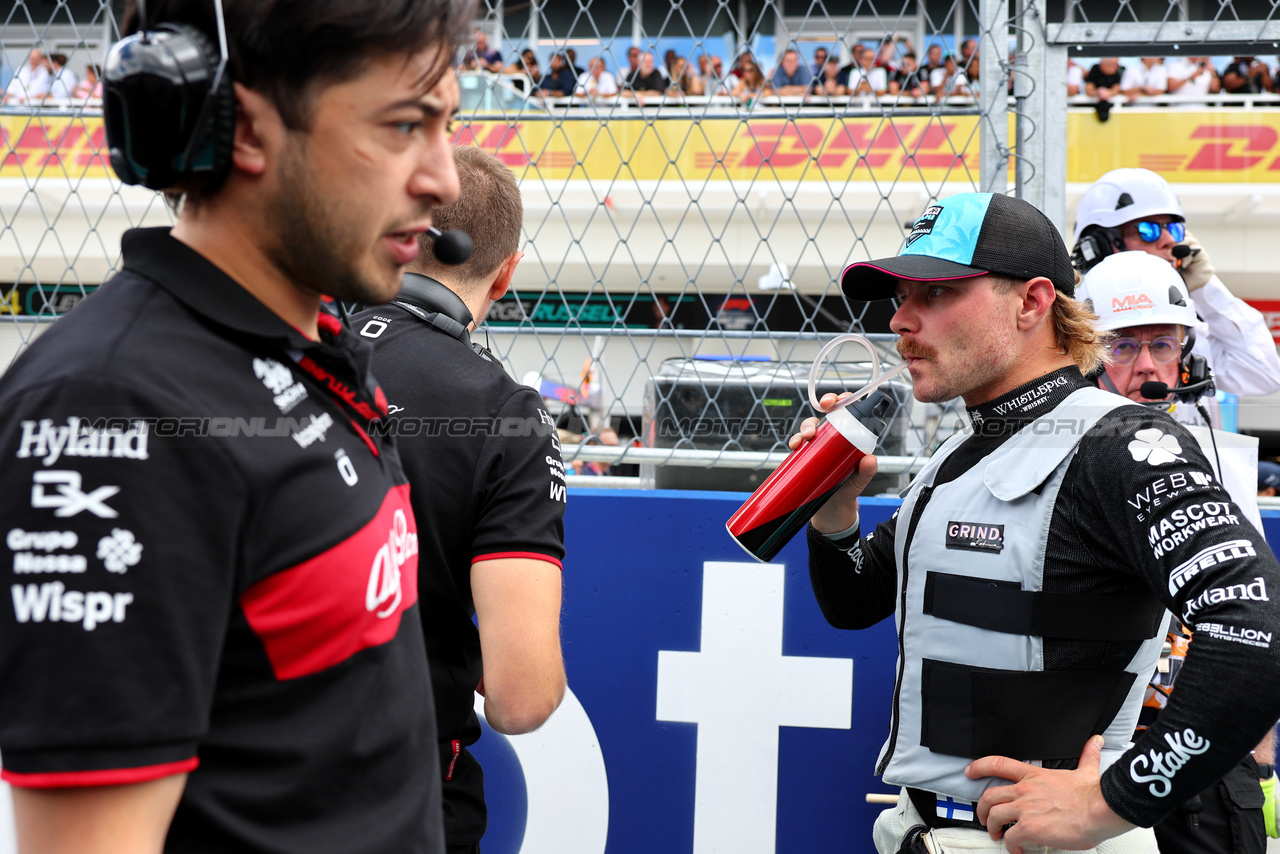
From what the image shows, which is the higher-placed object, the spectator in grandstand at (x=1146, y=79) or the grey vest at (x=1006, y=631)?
the spectator in grandstand at (x=1146, y=79)

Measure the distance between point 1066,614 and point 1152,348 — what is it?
3.28 feet

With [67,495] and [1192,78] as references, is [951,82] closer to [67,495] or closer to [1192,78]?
[67,495]

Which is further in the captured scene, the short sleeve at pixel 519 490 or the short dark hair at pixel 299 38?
the short sleeve at pixel 519 490

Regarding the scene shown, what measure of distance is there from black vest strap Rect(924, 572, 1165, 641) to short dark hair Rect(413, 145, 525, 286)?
0.87 metres

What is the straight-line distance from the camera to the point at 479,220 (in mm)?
→ 1485

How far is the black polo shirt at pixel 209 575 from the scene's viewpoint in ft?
1.93

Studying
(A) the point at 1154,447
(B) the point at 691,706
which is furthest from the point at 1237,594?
(B) the point at 691,706

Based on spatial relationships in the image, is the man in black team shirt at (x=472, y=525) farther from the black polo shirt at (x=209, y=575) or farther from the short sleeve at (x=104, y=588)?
the short sleeve at (x=104, y=588)

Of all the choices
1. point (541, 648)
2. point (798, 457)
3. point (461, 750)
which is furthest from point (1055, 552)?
point (461, 750)

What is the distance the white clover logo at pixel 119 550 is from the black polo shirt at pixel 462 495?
0.66 meters

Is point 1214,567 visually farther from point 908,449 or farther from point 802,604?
point 908,449

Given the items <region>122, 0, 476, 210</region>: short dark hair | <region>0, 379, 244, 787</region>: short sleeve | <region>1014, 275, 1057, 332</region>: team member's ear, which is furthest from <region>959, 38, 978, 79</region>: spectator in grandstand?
<region>0, 379, 244, 787</region>: short sleeve

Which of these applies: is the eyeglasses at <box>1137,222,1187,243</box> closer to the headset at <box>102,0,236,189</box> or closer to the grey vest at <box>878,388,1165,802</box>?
the grey vest at <box>878,388,1165,802</box>

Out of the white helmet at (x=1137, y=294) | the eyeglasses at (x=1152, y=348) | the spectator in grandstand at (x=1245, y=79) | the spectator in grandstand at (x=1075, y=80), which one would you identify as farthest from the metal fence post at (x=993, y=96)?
the spectator in grandstand at (x=1245, y=79)
